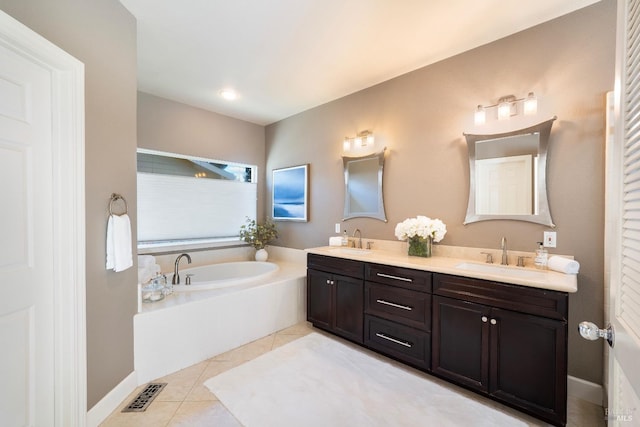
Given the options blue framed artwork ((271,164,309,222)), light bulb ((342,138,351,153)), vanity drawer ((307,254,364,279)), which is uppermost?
light bulb ((342,138,351,153))

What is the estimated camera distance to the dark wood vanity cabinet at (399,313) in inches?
78.8

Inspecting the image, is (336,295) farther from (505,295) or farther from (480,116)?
(480,116)

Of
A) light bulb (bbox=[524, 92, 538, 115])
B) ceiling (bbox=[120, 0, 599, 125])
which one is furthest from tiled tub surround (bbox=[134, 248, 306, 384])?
light bulb (bbox=[524, 92, 538, 115])

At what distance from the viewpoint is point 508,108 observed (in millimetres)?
2033

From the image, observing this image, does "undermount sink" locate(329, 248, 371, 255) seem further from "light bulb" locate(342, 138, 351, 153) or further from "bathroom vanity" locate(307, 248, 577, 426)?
"light bulb" locate(342, 138, 351, 153)

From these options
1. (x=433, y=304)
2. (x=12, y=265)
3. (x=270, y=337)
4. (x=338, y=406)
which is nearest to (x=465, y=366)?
(x=433, y=304)

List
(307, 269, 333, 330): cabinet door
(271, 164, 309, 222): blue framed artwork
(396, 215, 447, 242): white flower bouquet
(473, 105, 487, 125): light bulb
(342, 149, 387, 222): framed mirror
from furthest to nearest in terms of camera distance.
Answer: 1. (271, 164, 309, 222): blue framed artwork
2. (342, 149, 387, 222): framed mirror
3. (307, 269, 333, 330): cabinet door
4. (396, 215, 447, 242): white flower bouquet
5. (473, 105, 487, 125): light bulb

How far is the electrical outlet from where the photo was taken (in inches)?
74.3

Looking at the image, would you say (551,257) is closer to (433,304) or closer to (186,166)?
(433,304)

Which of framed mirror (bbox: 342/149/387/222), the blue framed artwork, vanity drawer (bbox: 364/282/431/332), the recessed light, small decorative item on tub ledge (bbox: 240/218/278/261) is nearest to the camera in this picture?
vanity drawer (bbox: 364/282/431/332)

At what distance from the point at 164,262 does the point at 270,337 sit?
5.29 feet

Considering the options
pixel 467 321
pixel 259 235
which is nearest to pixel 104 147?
pixel 259 235

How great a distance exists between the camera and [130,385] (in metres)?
1.86

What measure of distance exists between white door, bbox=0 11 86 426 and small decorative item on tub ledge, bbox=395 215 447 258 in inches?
90.9
